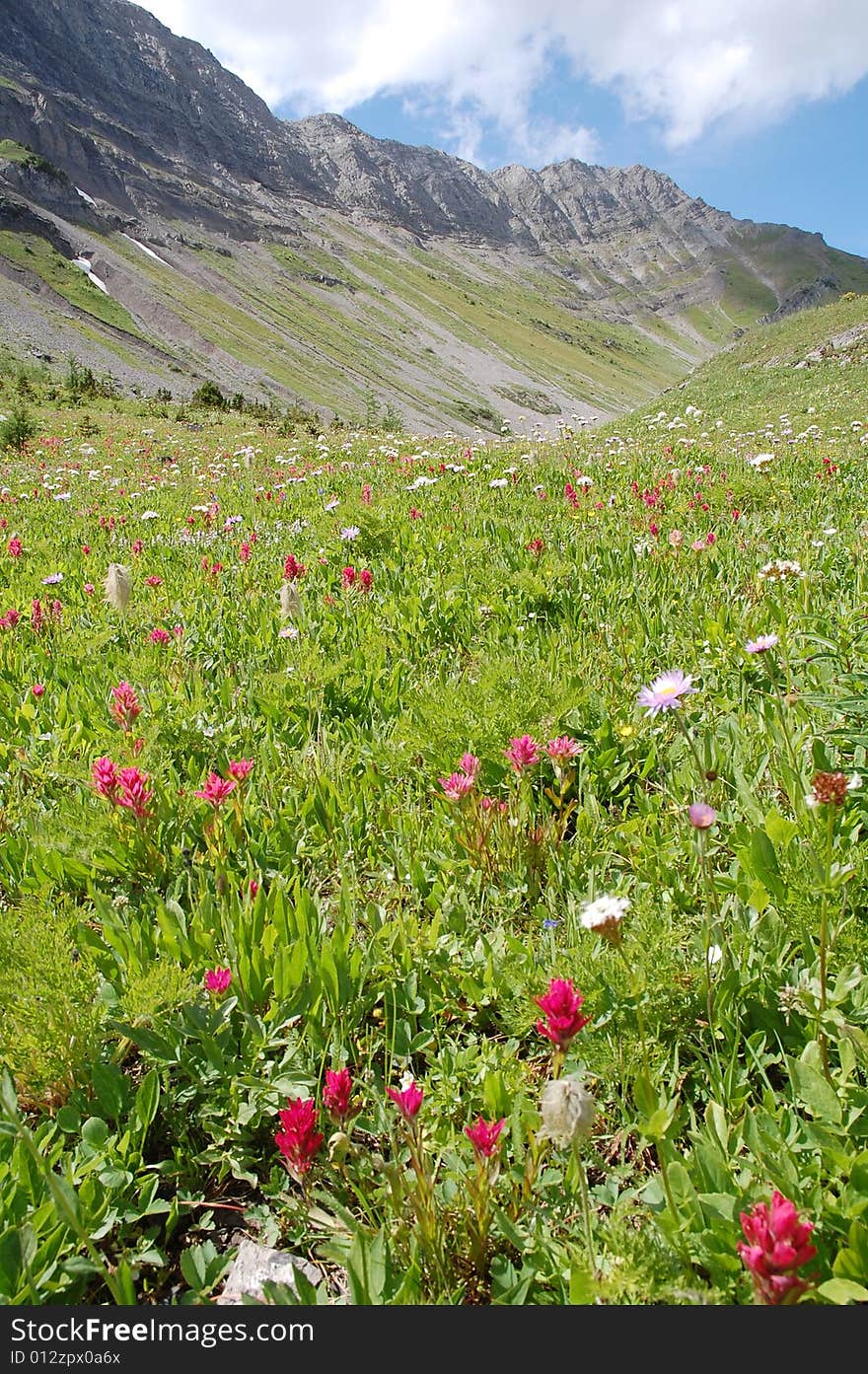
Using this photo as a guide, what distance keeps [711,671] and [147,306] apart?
418 ft

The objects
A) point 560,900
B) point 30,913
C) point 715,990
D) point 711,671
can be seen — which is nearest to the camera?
point 715,990

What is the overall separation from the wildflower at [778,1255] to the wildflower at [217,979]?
4.50 feet

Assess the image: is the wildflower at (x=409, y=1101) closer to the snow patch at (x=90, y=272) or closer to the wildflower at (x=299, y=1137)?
the wildflower at (x=299, y=1137)

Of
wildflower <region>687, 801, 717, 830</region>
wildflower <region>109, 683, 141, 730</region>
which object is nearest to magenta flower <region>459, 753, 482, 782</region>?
wildflower <region>687, 801, 717, 830</region>

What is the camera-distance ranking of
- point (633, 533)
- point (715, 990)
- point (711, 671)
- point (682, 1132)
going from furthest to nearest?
point (633, 533) → point (711, 671) → point (715, 990) → point (682, 1132)

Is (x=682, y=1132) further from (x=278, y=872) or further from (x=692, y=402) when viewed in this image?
(x=692, y=402)

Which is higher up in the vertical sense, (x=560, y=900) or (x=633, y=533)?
(x=633, y=533)

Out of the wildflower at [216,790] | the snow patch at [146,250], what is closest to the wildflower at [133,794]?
the wildflower at [216,790]

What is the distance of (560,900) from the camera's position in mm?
2494

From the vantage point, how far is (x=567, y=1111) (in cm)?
138

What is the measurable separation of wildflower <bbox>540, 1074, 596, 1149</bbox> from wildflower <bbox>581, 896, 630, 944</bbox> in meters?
0.29

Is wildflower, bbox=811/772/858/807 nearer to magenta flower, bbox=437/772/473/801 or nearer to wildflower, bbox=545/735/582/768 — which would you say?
wildflower, bbox=545/735/582/768

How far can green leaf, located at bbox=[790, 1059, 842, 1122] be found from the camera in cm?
162

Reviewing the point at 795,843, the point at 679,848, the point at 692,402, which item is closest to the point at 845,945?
the point at 795,843
